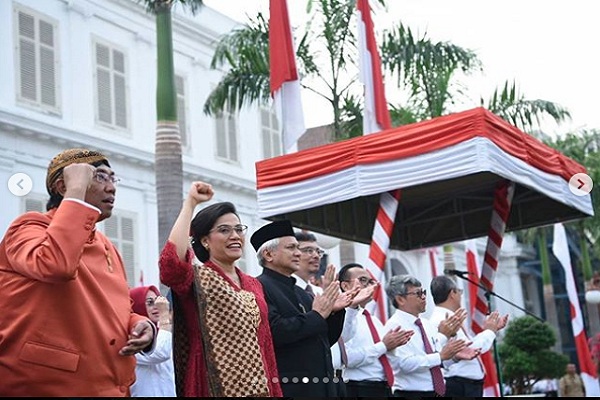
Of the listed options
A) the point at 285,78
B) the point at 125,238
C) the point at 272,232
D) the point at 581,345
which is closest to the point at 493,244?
the point at 285,78

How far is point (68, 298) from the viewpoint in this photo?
3049mm

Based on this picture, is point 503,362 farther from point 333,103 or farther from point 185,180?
point 333,103

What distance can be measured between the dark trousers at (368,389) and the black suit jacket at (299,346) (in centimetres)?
171

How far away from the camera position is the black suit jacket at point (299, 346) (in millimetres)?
4355

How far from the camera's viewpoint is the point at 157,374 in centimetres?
568

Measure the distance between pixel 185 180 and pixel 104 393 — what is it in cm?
1480

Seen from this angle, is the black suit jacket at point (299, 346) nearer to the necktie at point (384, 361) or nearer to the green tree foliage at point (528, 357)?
the necktie at point (384, 361)

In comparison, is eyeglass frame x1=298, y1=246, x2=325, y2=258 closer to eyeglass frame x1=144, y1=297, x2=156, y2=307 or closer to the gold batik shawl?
eyeglass frame x1=144, y1=297, x2=156, y2=307

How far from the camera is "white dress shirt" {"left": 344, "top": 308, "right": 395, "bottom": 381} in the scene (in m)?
6.24

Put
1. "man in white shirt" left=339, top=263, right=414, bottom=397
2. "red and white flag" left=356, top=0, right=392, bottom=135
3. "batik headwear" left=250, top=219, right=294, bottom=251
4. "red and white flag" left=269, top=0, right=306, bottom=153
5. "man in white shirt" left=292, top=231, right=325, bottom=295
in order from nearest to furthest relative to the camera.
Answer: "batik headwear" left=250, top=219, right=294, bottom=251
"man in white shirt" left=292, top=231, right=325, bottom=295
"man in white shirt" left=339, top=263, right=414, bottom=397
"red and white flag" left=269, top=0, right=306, bottom=153
"red and white flag" left=356, top=0, right=392, bottom=135

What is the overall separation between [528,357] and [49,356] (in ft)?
71.9

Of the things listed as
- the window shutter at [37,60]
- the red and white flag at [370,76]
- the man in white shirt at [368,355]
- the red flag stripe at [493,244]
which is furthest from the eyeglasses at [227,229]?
the window shutter at [37,60]

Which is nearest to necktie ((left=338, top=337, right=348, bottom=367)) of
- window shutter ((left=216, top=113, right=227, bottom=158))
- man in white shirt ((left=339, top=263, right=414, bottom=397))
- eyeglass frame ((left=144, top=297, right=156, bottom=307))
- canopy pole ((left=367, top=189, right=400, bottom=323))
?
man in white shirt ((left=339, top=263, right=414, bottom=397))

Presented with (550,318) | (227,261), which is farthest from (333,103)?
(550,318)
